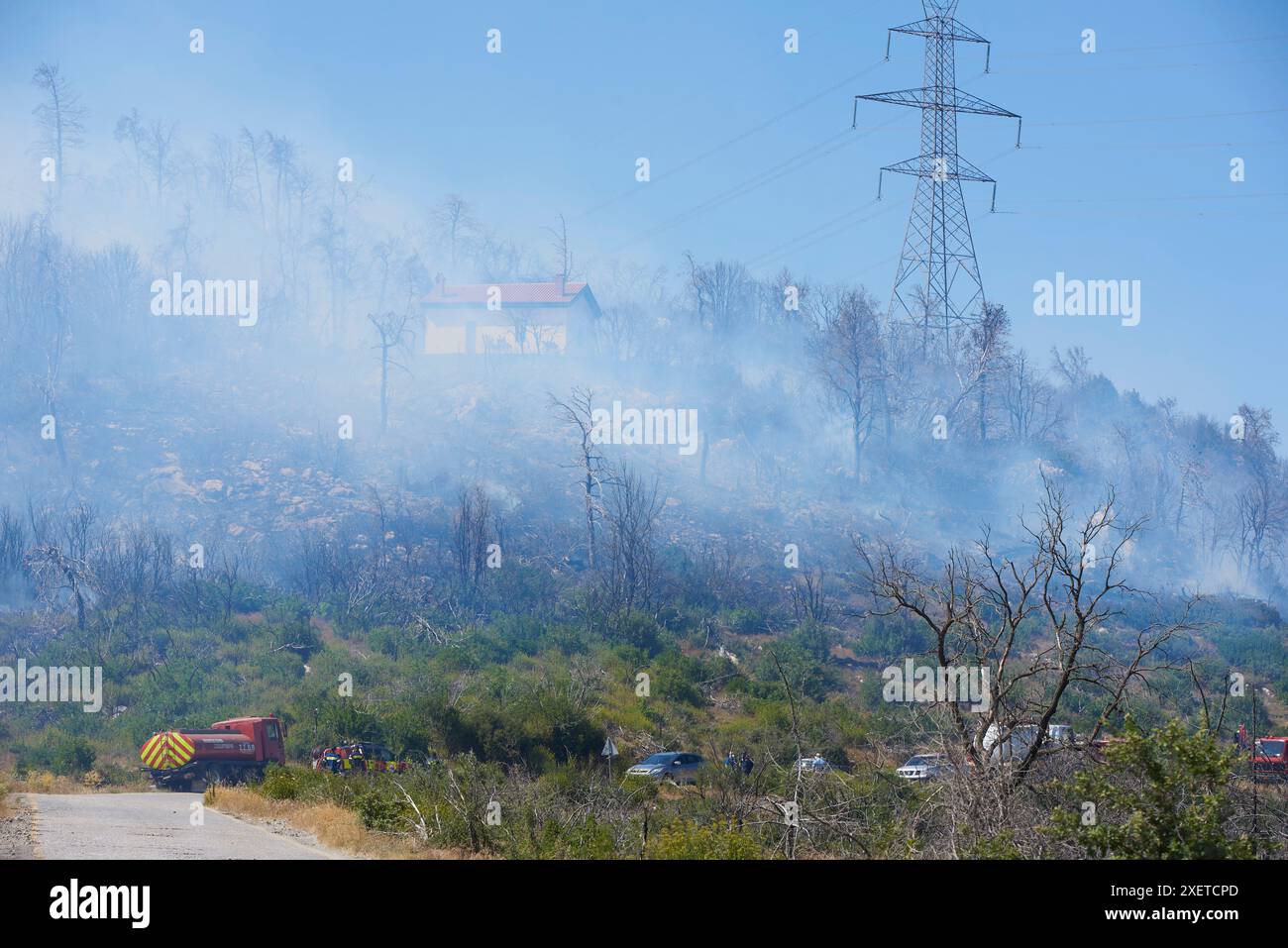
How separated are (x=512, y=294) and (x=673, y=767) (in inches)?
2054

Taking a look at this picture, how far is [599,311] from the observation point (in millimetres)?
80188

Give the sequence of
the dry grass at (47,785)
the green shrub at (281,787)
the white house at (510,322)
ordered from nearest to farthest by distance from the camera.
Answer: the green shrub at (281,787), the dry grass at (47,785), the white house at (510,322)

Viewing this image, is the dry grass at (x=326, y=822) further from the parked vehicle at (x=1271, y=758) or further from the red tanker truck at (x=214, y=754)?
the parked vehicle at (x=1271, y=758)

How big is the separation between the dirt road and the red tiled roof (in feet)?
186

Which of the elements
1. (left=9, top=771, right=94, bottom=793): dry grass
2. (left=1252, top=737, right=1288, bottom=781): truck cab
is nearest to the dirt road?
(left=9, top=771, right=94, bottom=793): dry grass

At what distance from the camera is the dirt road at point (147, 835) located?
50.9 feet

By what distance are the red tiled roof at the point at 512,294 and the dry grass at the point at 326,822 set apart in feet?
181

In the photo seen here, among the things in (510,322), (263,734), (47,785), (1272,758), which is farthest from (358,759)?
(510,322)

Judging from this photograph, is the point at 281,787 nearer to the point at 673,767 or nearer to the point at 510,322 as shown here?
the point at 673,767

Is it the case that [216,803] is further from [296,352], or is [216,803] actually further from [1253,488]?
[1253,488]

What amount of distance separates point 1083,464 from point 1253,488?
997cm

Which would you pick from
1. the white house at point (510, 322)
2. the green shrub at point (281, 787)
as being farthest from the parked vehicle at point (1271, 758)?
the white house at point (510, 322)

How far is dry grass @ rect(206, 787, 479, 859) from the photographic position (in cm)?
1683
